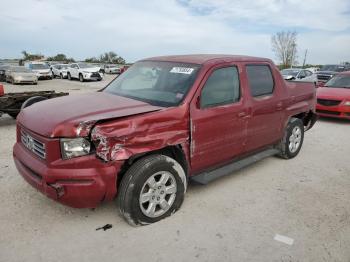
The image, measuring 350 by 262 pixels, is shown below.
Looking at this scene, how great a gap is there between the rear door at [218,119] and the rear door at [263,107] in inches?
8.9

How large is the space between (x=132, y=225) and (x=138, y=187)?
481 mm

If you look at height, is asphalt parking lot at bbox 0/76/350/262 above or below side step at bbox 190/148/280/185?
below

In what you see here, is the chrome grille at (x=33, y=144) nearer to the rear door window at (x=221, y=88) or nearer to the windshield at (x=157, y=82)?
the windshield at (x=157, y=82)

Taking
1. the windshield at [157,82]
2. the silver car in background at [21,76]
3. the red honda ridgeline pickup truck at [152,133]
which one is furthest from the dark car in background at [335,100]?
the silver car in background at [21,76]

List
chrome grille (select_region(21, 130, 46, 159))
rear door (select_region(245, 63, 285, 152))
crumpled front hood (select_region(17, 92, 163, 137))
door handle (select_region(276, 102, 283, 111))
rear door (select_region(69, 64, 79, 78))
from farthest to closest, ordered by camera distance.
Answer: rear door (select_region(69, 64, 79, 78)) → door handle (select_region(276, 102, 283, 111)) → rear door (select_region(245, 63, 285, 152)) → chrome grille (select_region(21, 130, 46, 159)) → crumpled front hood (select_region(17, 92, 163, 137))

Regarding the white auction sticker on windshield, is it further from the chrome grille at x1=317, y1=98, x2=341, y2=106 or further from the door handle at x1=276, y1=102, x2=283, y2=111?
the chrome grille at x1=317, y1=98, x2=341, y2=106

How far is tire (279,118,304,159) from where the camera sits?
5559 mm

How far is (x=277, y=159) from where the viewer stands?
→ 5.80 meters

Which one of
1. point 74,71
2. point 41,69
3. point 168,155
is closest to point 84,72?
point 74,71

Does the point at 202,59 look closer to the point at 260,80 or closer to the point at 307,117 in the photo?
the point at 260,80

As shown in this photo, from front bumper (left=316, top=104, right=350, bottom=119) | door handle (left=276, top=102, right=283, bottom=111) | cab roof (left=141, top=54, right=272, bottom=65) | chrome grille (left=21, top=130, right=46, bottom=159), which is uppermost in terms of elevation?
cab roof (left=141, top=54, right=272, bottom=65)

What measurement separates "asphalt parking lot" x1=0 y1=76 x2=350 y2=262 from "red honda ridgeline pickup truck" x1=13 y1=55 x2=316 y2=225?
319 millimetres

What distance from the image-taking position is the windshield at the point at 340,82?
10237 millimetres

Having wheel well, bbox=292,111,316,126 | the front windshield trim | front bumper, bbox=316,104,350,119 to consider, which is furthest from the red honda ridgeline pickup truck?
the front windshield trim
